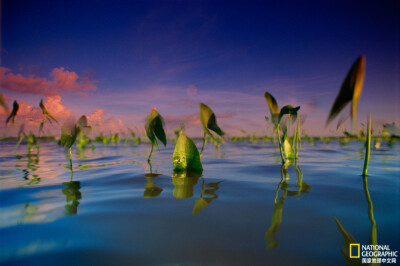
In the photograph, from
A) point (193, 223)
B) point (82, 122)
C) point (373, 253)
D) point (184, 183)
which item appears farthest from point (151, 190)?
point (82, 122)

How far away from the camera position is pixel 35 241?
0.77m

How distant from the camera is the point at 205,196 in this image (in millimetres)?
1284

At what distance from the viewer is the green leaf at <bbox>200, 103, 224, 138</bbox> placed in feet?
6.36

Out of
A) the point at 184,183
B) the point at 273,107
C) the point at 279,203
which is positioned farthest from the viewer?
the point at 273,107

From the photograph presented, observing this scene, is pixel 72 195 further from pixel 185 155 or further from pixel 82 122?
pixel 82 122

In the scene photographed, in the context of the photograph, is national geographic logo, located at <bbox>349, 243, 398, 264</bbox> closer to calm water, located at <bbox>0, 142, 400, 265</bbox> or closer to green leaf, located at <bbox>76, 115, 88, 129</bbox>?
calm water, located at <bbox>0, 142, 400, 265</bbox>

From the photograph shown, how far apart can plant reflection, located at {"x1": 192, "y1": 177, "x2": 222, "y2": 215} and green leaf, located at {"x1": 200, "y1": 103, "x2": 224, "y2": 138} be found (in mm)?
524

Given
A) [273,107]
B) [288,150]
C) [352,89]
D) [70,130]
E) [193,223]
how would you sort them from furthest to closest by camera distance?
1. [288,150]
2. [70,130]
3. [273,107]
4. [193,223]
5. [352,89]

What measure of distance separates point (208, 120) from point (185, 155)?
383mm

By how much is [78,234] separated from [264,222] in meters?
0.71

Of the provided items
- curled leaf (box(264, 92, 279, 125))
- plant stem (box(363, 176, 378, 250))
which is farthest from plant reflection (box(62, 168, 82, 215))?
curled leaf (box(264, 92, 279, 125))

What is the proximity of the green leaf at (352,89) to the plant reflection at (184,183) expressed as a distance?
0.86 meters

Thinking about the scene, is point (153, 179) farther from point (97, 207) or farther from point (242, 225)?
point (242, 225)

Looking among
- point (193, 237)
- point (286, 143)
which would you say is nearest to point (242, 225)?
point (193, 237)
